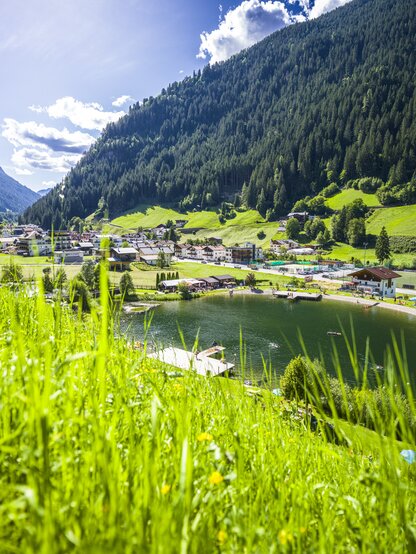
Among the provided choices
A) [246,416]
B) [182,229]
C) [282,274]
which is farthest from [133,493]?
[182,229]

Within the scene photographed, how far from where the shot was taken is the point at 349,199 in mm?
140750

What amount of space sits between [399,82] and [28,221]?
217m

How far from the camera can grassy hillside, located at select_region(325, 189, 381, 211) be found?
134 metres

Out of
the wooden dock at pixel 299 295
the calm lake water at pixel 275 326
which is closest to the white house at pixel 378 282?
the calm lake water at pixel 275 326

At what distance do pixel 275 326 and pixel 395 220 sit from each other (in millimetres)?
90042

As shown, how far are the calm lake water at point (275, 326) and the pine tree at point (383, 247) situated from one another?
130ft

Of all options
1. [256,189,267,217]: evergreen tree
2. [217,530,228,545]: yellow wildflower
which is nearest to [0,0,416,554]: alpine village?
[217,530,228,545]: yellow wildflower

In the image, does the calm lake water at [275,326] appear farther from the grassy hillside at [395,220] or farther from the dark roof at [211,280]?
the grassy hillside at [395,220]

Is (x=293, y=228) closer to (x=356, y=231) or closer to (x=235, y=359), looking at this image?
(x=356, y=231)

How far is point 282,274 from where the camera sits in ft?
303

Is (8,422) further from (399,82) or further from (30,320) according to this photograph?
(399,82)

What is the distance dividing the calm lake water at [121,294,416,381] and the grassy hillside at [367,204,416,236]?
200 ft

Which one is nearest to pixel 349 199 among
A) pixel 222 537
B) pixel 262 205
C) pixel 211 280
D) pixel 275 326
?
pixel 262 205

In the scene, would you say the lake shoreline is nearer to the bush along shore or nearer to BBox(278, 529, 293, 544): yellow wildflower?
the bush along shore
